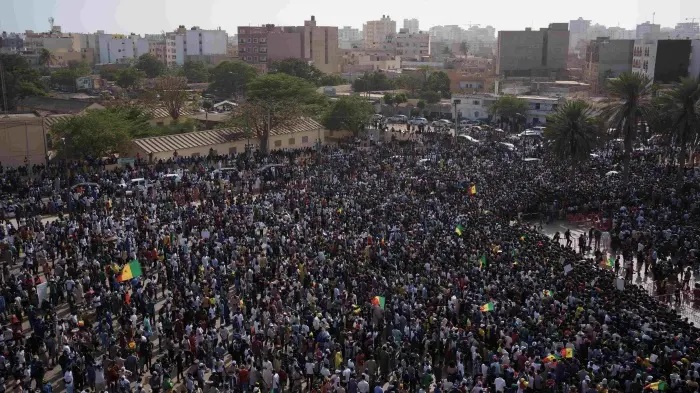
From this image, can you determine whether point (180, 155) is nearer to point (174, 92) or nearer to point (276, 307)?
point (174, 92)

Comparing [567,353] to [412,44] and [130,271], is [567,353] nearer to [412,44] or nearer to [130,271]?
[130,271]

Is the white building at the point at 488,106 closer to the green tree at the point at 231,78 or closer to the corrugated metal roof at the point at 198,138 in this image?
the corrugated metal roof at the point at 198,138

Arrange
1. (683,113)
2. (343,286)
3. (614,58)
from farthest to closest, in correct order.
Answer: (614,58), (683,113), (343,286)

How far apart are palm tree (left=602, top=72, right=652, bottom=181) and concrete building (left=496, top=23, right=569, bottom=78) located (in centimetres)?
6280

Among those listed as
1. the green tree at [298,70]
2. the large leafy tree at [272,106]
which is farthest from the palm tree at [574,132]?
the green tree at [298,70]

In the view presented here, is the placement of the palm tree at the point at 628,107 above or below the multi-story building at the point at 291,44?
below

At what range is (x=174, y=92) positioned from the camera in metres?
53.5

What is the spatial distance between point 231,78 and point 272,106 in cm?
3782

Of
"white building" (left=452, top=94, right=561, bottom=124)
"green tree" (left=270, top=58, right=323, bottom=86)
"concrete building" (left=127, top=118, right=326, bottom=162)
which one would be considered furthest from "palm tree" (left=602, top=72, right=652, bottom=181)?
"green tree" (left=270, top=58, right=323, bottom=86)

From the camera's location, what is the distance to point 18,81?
202ft

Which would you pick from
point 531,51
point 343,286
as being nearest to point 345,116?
point 343,286

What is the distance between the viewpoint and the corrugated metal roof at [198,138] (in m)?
38.2

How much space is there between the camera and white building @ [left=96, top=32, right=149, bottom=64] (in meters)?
147

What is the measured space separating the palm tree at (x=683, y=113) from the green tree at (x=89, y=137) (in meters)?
28.6
